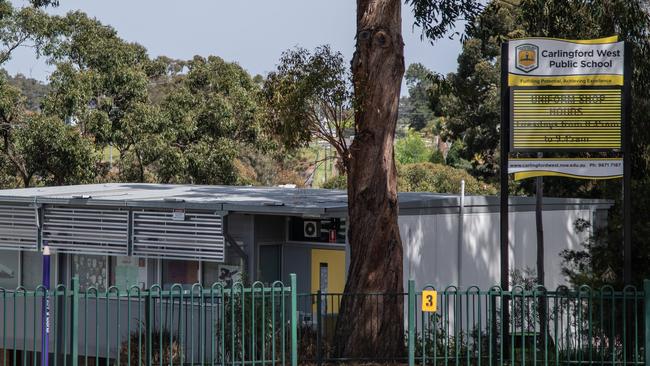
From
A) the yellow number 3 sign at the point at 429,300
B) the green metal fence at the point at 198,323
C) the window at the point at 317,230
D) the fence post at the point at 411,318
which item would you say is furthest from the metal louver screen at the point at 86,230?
the yellow number 3 sign at the point at 429,300

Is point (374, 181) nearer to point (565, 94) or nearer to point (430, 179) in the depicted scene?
point (565, 94)

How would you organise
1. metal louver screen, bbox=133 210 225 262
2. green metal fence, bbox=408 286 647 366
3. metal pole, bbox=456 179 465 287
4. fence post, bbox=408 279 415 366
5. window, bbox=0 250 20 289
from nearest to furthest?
green metal fence, bbox=408 286 647 366 < fence post, bbox=408 279 415 366 < metal louver screen, bbox=133 210 225 262 < metal pole, bbox=456 179 465 287 < window, bbox=0 250 20 289

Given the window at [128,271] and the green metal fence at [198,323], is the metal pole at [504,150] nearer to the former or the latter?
the green metal fence at [198,323]

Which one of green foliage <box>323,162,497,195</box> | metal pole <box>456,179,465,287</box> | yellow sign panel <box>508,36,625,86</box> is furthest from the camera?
green foliage <box>323,162,497,195</box>

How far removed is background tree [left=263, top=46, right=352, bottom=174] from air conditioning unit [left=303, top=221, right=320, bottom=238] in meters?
5.15

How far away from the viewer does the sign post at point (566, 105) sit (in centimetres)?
1689

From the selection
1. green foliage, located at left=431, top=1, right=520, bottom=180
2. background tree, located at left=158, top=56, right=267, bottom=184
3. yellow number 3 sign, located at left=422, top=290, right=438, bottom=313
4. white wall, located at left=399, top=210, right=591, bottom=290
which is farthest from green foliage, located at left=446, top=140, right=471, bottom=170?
yellow number 3 sign, located at left=422, top=290, right=438, bottom=313

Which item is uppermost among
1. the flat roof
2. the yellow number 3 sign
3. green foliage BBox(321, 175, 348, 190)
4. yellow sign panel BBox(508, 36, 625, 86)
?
yellow sign panel BBox(508, 36, 625, 86)

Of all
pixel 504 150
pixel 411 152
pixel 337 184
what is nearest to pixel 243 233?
pixel 504 150

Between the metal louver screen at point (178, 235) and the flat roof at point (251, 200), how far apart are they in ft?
1.11

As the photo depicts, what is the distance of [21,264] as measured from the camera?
25516 millimetres

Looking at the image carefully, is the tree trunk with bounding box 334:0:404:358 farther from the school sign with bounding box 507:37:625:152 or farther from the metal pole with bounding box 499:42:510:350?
the school sign with bounding box 507:37:625:152

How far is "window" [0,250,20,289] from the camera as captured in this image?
25.6 meters

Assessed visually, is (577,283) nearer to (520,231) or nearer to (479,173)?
(520,231)
